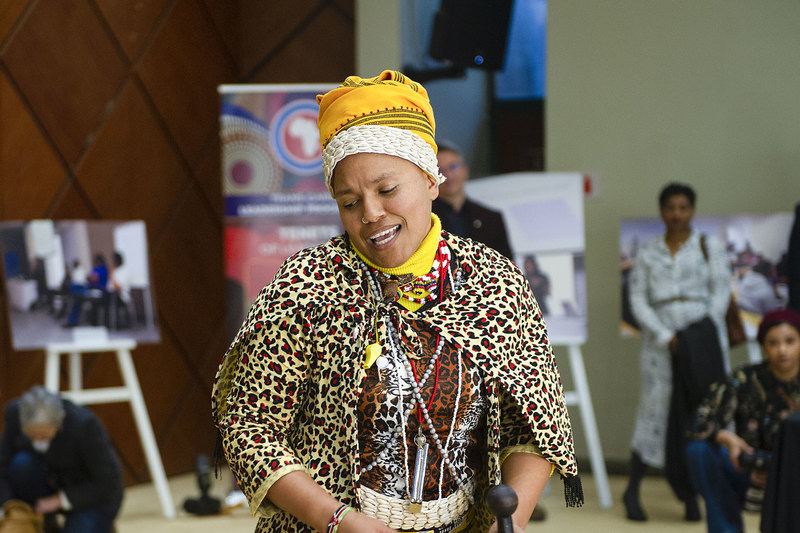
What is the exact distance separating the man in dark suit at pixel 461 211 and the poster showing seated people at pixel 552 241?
0.17 metres

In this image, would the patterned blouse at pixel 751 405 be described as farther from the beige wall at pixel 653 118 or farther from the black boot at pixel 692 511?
the beige wall at pixel 653 118

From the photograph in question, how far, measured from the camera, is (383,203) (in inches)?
48.4

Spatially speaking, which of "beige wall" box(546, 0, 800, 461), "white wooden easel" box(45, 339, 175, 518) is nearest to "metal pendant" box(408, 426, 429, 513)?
"white wooden easel" box(45, 339, 175, 518)

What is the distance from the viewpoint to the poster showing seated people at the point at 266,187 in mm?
4633

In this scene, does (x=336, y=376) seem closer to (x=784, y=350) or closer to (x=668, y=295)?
(x=784, y=350)

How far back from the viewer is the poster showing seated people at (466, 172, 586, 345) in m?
4.64

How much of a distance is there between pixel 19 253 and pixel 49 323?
337 millimetres

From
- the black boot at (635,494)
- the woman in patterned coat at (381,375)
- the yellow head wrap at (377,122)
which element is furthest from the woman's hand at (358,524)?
the black boot at (635,494)

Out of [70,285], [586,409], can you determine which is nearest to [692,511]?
[586,409]

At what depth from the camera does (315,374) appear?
1233 mm

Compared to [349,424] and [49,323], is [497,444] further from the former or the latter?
[49,323]

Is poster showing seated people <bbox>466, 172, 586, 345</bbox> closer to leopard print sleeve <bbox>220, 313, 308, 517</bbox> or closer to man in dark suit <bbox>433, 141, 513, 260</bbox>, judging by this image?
man in dark suit <bbox>433, 141, 513, 260</bbox>

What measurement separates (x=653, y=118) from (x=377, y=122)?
4611mm

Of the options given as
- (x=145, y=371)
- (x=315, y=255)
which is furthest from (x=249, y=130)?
(x=315, y=255)
